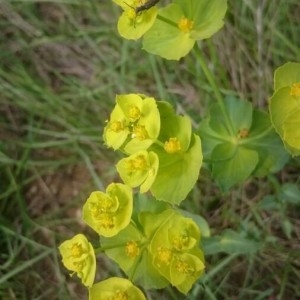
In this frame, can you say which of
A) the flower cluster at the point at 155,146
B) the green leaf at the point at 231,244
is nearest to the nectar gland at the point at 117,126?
the flower cluster at the point at 155,146

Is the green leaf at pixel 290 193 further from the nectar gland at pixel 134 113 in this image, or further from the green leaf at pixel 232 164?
the nectar gland at pixel 134 113

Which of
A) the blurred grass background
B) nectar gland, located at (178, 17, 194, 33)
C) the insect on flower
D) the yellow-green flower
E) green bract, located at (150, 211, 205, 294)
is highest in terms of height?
the insect on flower

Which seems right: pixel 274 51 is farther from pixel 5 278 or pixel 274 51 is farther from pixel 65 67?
pixel 5 278

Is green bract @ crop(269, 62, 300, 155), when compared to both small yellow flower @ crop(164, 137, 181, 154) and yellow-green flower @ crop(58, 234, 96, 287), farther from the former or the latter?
yellow-green flower @ crop(58, 234, 96, 287)

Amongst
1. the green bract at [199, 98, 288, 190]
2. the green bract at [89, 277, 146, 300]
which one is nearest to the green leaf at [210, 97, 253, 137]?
the green bract at [199, 98, 288, 190]

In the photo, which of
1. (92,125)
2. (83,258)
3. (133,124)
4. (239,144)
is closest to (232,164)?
(239,144)

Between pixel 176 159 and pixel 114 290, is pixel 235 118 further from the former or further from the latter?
pixel 114 290

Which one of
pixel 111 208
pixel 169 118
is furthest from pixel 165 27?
pixel 111 208
